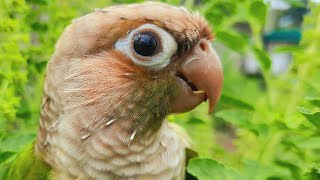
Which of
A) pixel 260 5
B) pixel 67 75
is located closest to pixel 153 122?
pixel 67 75

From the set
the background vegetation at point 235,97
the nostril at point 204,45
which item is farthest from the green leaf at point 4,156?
the nostril at point 204,45

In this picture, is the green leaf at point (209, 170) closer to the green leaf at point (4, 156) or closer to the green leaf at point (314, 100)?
the green leaf at point (314, 100)

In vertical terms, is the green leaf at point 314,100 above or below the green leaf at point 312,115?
above

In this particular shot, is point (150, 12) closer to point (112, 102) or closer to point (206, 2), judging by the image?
point (112, 102)

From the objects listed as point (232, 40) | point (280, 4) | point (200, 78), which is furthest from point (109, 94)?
point (280, 4)

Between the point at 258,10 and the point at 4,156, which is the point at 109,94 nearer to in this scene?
the point at 4,156

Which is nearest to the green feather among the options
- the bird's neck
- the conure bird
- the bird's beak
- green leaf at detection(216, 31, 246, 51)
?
the conure bird

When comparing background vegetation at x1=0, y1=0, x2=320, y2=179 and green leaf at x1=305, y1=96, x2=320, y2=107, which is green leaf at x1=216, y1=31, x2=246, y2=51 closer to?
background vegetation at x1=0, y1=0, x2=320, y2=179
